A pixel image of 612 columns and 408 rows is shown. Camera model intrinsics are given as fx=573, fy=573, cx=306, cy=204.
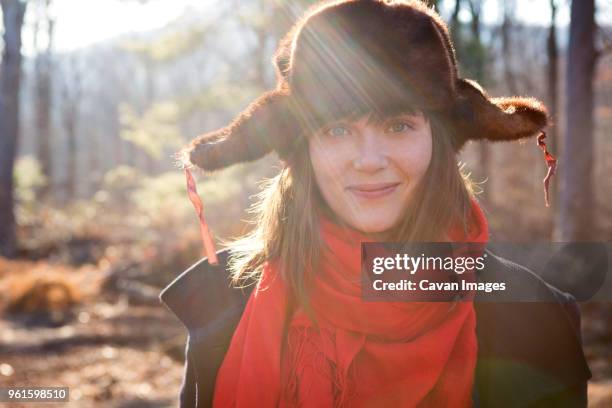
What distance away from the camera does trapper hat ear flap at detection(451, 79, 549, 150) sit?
212 centimetres

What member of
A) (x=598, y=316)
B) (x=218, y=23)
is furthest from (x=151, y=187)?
(x=598, y=316)

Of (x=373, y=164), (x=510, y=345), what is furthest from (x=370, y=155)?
(x=510, y=345)

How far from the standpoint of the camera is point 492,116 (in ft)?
7.00

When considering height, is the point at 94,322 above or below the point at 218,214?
below

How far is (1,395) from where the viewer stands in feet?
15.4

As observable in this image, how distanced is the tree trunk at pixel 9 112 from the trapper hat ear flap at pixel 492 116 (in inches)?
467

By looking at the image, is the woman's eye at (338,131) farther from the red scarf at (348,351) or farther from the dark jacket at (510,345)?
the dark jacket at (510,345)

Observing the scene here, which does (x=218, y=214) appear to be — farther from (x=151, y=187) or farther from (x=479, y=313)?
(x=479, y=313)

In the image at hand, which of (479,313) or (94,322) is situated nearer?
(479,313)

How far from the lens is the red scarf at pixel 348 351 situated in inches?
75.1

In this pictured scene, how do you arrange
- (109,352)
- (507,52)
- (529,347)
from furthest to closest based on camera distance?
(507,52) → (109,352) → (529,347)

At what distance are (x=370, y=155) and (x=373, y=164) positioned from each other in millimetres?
35

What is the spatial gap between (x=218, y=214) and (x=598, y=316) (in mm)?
7971

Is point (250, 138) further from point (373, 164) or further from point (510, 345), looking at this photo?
point (510, 345)
